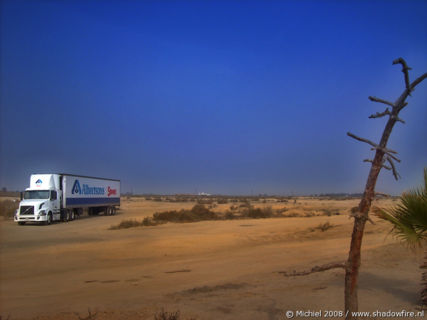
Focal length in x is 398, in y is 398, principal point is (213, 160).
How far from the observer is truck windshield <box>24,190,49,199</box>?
32.5 m

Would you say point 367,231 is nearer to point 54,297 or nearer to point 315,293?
point 315,293

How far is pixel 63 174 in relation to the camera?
3478cm

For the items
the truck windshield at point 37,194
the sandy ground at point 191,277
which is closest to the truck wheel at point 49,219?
the truck windshield at point 37,194

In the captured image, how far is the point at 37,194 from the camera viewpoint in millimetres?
32625

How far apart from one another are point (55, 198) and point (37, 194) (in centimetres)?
148

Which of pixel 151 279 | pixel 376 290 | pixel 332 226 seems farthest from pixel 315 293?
pixel 332 226

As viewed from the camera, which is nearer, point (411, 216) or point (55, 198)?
point (411, 216)

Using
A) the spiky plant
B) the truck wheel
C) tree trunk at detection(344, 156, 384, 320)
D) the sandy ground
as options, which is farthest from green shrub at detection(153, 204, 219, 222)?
tree trunk at detection(344, 156, 384, 320)

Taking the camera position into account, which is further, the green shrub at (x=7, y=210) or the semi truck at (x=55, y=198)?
the green shrub at (x=7, y=210)

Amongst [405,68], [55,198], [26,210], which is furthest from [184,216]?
[405,68]

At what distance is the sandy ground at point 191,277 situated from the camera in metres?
8.13

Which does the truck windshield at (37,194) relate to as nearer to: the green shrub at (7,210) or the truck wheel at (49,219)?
the truck wheel at (49,219)

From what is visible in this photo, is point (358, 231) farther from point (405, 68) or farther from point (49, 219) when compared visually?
point (49, 219)

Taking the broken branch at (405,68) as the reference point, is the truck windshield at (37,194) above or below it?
below
